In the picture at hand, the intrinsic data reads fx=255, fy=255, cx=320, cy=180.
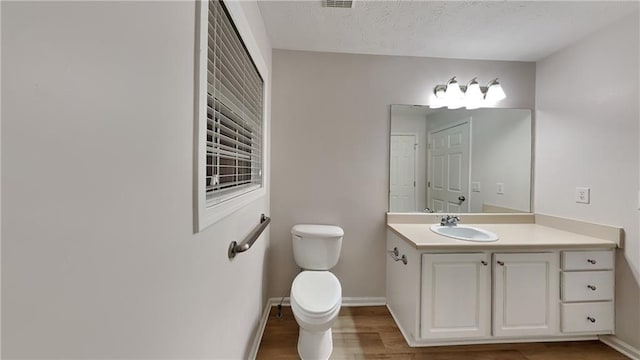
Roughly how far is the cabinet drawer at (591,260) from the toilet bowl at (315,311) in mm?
1640

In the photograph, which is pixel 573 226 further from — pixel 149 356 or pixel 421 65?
pixel 149 356

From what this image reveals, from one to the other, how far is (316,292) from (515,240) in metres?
1.46

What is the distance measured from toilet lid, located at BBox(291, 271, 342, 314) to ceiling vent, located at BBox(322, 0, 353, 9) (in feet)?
6.12

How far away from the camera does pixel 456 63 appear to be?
93.6 inches

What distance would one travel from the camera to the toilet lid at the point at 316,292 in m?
1.50

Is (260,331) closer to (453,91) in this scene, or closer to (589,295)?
(589,295)

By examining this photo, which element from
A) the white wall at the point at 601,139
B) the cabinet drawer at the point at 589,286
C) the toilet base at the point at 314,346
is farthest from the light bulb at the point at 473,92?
the toilet base at the point at 314,346

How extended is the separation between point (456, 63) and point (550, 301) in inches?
80.6

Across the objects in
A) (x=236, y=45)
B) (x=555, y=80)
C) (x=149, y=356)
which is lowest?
(x=149, y=356)

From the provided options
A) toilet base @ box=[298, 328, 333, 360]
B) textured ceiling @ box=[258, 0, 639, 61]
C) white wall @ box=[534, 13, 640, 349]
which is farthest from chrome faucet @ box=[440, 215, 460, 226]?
textured ceiling @ box=[258, 0, 639, 61]

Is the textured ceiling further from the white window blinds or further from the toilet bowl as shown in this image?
the toilet bowl

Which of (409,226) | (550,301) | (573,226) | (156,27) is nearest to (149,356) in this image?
(156,27)

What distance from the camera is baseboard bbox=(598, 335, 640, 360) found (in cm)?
169

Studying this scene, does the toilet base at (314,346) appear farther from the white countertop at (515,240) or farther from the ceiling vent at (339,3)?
the ceiling vent at (339,3)
